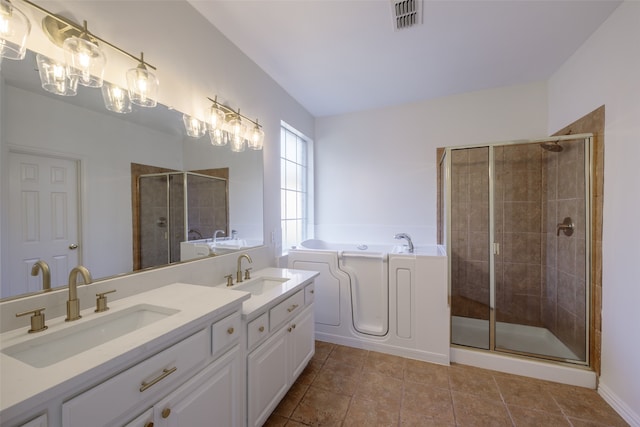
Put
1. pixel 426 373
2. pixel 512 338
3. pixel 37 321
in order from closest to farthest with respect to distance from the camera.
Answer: pixel 37 321
pixel 426 373
pixel 512 338

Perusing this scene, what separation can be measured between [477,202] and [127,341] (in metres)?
3.12

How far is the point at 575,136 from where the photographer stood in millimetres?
2002

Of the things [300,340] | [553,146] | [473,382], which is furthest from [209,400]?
[553,146]

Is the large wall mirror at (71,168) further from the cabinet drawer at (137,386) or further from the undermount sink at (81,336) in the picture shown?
the cabinet drawer at (137,386)

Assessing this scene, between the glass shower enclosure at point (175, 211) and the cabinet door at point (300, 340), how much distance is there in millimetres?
861

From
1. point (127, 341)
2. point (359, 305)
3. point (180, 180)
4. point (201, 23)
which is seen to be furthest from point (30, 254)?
point (359, 305)

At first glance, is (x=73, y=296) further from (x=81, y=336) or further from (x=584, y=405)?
(x=584, y=405)

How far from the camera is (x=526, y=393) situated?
187 centimetres

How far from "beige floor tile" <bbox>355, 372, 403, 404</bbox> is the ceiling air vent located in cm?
265

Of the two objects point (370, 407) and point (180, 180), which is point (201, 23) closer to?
point (180, 180)

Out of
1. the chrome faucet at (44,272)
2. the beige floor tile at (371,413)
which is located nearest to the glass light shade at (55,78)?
the chrome faucet at (44,272)

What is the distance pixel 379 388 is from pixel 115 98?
246cm

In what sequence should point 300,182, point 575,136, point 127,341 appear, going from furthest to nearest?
1. point 300,182
2. point 575,136
3. point 127,341

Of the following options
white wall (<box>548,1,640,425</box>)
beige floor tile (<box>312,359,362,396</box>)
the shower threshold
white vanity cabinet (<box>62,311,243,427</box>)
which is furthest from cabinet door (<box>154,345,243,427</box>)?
white wall (<box>548,1,640,425</box>)
